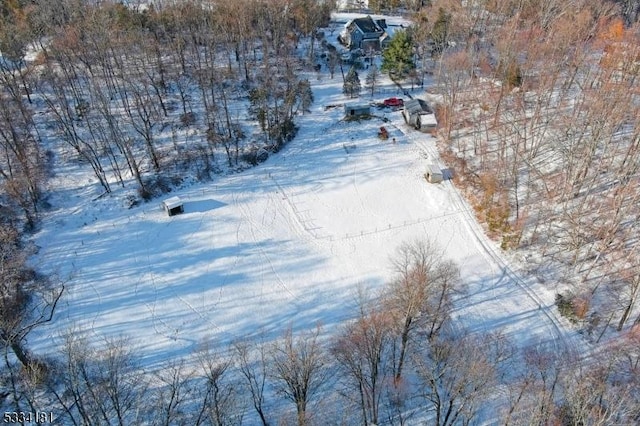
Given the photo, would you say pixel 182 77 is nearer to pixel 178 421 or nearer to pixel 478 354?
pixel 178 421

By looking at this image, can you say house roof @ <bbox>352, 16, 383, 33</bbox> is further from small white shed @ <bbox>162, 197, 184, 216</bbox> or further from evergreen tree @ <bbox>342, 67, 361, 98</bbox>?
small white shed @ <bbox>162, 197, 184, 216</bbox>

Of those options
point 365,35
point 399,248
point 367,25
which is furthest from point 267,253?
point 367,25

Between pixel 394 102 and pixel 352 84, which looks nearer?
pixel 394 102

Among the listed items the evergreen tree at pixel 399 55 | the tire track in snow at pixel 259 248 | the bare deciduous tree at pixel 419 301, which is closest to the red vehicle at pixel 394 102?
the evergreen tree at pixel 399 55

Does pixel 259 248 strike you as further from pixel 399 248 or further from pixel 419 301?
pixel 419 301

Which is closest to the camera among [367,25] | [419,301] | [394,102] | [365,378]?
[419,301]

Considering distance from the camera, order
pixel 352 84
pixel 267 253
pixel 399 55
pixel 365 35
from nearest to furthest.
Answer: pixel 267 253
pixel 352 84
pixel 399 55
pixel 365 35

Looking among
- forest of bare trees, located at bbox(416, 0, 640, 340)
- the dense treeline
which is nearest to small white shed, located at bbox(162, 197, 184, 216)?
the dense treeline

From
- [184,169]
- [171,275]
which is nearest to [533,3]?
[184,169]
